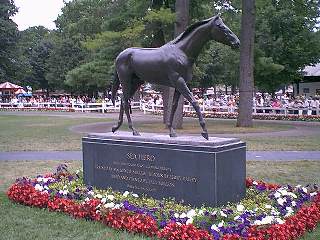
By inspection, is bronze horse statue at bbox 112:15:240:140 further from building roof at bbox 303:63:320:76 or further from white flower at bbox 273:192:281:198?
building roof at bbox 303:63:320:76

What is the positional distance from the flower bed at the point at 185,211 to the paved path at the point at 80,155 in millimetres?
5147

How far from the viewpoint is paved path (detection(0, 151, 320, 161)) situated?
48.9 ft

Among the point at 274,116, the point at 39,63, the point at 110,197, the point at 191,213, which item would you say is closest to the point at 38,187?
the point at 110,197

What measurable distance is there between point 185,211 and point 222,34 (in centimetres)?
318

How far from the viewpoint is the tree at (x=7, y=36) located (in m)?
58.0

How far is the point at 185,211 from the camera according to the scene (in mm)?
7980

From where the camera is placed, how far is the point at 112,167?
31.9 feet

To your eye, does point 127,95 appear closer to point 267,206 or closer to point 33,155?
point 267,206

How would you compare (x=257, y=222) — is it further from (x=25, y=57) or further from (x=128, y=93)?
(x=25, y=57)

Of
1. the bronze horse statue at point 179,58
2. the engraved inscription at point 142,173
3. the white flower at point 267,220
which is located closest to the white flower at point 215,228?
the white flower at point 267,220

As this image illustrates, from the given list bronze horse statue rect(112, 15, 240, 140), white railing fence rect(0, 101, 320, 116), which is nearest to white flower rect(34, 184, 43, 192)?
bronze horse statue rect(112, 15, 240, 140)

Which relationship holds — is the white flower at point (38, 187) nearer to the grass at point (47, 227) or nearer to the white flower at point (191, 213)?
the grass at point (47, 227)

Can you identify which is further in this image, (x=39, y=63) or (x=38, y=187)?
(x=39, y=63)

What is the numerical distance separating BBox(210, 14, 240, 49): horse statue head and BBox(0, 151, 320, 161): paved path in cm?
654
